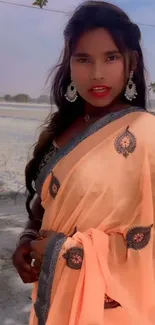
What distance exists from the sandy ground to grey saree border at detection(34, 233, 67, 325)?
48 cm

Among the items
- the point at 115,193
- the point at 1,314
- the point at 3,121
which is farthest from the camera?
the point at 3,121

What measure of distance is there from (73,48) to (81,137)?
0.74ft

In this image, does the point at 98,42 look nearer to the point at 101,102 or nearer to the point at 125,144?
the point at 101,102

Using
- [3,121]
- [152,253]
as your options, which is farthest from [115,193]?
[3,121]

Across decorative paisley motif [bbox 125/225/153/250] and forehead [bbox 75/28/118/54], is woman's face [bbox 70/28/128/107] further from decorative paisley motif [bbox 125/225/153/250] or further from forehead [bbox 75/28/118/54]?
decorative paisley motif [bbox 125/225/153/250]

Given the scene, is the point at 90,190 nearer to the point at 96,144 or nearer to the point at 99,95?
the point at 96,144

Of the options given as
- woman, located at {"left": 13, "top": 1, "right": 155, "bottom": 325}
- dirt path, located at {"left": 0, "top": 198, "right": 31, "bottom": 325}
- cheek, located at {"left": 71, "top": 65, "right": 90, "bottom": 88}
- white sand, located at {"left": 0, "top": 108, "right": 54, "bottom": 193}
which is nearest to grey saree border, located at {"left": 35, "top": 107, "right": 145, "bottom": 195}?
woman, located at {"left": 13, "top": 1, "right": 155, "bottom": 325}

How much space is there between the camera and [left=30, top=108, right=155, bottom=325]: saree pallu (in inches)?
46.4

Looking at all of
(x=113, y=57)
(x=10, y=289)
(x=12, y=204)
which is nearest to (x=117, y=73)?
(x=113, y=57)

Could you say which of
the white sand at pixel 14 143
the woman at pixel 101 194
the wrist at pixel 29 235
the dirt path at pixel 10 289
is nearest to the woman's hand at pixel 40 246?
the woman at pixel 101 194

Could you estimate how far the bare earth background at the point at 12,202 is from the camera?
284 cm

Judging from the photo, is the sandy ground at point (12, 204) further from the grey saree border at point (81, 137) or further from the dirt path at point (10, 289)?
→ the grey saree border at point (81, 137)

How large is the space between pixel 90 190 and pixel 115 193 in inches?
2.3

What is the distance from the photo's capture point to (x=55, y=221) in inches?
50.4
